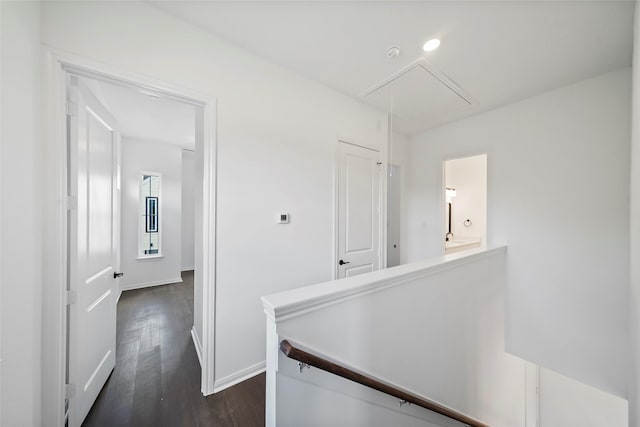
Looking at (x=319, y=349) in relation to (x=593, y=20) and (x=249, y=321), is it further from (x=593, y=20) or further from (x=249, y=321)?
(x=593, y=20)

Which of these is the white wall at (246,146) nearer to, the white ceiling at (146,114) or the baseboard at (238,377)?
the baseboard at (238,377)

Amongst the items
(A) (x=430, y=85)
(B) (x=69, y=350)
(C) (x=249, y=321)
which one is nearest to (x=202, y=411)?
(C) (x=249, y=321)

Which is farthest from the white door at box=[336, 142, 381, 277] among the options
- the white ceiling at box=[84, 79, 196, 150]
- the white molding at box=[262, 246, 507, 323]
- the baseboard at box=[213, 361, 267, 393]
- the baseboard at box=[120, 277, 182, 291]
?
the baseboard at box=[120, 277, 182, 291]

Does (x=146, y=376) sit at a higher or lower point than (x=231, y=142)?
lower

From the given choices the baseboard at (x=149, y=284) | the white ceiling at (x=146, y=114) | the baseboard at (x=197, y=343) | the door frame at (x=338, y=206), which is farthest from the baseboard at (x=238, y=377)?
the baseboard at (x=149, y=284)

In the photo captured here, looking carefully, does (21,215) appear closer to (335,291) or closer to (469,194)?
(335,291)

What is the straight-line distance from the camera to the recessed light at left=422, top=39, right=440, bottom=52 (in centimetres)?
189

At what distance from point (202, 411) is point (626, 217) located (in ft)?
13.7

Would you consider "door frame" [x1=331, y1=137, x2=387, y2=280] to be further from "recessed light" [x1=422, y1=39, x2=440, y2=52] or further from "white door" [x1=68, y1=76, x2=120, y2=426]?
"white door" [x1=68, y1=76, x2=120, y2=426]

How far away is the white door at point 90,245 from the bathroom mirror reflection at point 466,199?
4.83 m

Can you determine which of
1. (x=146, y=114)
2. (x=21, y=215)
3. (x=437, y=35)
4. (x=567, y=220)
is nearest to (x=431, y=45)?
(x=437, y=35)

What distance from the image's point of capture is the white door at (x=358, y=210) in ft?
8.91

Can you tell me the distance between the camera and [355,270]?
2871mm

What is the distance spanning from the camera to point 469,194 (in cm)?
468
